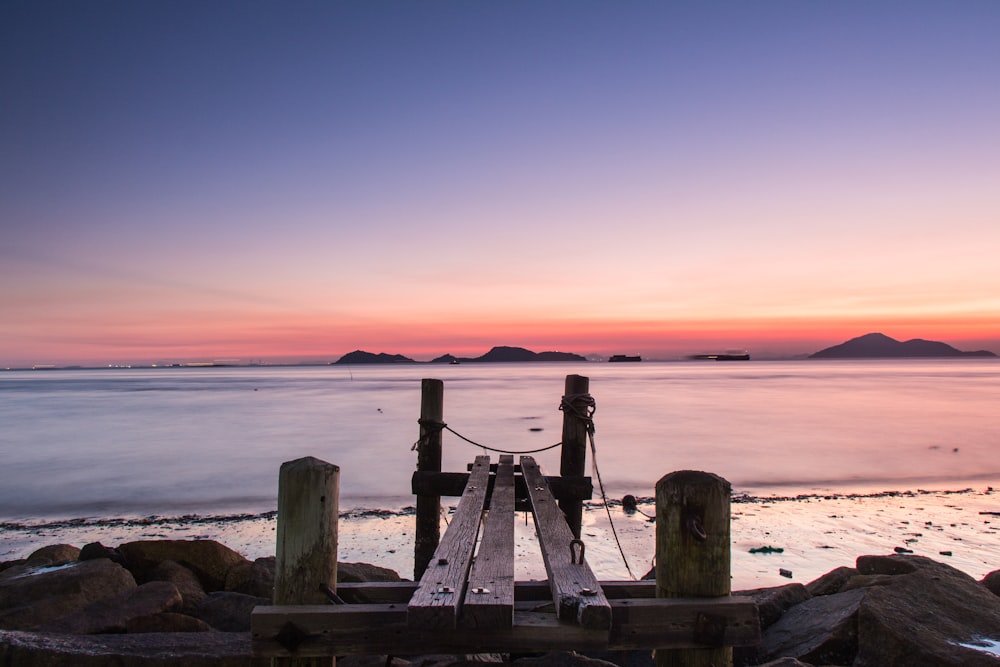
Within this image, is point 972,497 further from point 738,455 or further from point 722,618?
point 722,618

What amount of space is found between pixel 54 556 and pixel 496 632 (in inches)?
268

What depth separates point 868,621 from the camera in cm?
453

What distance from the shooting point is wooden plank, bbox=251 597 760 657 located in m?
2.96

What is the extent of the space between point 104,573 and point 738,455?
17.6 metres

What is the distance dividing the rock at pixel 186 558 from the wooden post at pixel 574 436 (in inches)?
155

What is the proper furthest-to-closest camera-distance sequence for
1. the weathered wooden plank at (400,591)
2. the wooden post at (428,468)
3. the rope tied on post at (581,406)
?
the wooden post at (428,468) → the rope tied on post at (581,406) → the weathered wooden plank at (400,591)

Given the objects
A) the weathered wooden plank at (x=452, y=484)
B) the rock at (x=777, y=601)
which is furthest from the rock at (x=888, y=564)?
the weathered wooden plank at (x=452, y=484)

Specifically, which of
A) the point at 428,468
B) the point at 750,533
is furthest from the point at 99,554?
the point at 750,533

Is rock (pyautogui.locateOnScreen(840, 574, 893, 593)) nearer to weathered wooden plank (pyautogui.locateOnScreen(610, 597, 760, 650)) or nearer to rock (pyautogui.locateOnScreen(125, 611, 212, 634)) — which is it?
weathered wooden plank (pyautogui.locateOnScreen(610, 597, 760, 650))

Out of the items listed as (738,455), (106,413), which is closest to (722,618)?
(738,455)

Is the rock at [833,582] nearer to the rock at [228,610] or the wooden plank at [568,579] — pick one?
the wooden plank at [568,579]

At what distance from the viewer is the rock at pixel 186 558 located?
699 centimetres

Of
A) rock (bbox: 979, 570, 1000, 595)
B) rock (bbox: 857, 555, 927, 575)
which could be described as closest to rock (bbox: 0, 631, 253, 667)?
rock (bbox: 857, 555, 927, 575)

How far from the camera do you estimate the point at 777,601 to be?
574 cm
